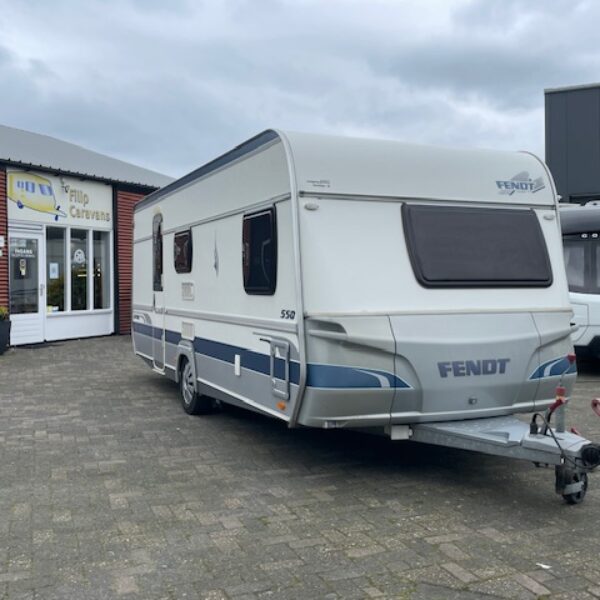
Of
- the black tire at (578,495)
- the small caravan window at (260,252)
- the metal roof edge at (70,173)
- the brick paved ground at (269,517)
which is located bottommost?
the brick paved ground at (269,517)

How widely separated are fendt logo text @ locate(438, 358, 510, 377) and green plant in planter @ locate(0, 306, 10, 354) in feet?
33.2

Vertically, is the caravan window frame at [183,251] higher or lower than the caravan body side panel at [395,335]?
higher

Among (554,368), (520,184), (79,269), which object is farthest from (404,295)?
(79,269)

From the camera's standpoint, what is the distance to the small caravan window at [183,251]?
7602 mm

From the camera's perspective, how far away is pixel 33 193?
47.0 ft

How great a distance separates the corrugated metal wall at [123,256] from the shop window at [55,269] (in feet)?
4.84

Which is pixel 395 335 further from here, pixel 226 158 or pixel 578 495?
pixel 226 158

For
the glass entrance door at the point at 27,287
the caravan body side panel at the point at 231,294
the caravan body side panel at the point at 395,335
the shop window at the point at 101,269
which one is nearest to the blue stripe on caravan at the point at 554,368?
the caravan body side panel at the point at 395,335

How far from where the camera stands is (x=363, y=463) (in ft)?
19.4

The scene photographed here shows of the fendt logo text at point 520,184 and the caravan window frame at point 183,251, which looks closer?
the fendt logo text at point 520,184

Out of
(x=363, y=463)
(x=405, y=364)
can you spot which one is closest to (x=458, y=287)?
(x=405, y=364)

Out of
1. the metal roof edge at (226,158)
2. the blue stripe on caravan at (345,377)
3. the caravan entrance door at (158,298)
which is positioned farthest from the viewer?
the caravan entrance door at (158,298)

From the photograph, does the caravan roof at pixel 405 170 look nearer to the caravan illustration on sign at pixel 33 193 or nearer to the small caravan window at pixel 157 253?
the small caravan window at pixel 157 253

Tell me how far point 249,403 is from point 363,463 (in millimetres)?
1108
